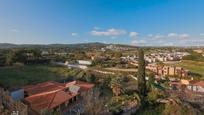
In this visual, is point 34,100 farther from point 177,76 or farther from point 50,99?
point 177,76

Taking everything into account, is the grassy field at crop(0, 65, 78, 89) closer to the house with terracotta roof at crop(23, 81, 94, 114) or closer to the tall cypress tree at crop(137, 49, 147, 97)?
the house with terracotta roof at crop(23, 81, 94, 114)

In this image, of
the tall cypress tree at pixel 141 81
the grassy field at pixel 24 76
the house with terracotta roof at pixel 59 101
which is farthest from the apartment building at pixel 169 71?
the house with terracotta roof at pixel 59 101

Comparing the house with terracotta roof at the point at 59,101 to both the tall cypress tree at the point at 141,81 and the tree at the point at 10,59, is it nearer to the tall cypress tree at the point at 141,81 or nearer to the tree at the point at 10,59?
the tall cypress tree at the point at 141,81

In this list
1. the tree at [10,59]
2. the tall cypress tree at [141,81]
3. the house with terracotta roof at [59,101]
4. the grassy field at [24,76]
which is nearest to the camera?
the house with terracotta roof at [59,101]

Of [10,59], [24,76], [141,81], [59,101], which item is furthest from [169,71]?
[10,59]

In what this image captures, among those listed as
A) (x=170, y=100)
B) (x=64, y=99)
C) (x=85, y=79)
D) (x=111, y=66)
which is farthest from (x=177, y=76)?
(x=64, y=99)

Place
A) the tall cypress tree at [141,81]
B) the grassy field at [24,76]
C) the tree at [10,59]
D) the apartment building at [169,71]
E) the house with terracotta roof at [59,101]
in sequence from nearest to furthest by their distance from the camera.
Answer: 1. the house with terracotta roof at [59,101]
2. the tall cypress tree at [141,81]
3. the grassy field at [24,76]
4. the tree at [10,59]
5. the apartment building at [169,71]

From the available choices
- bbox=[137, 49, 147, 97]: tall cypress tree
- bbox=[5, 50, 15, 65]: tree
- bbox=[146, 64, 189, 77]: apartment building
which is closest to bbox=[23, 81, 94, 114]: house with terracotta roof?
bbox=[137, 49, 147, 97]: tall cypress tree

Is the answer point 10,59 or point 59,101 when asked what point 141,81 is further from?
point 10,59

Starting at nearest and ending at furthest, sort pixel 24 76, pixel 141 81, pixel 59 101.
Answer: pixel 59 101, pixel 141 81, pixel 24 76

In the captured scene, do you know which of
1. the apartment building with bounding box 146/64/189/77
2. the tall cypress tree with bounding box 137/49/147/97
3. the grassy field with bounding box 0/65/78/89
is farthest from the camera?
the apartment building with bounding box 146/64/189/77

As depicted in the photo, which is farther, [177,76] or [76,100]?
[177,76]
